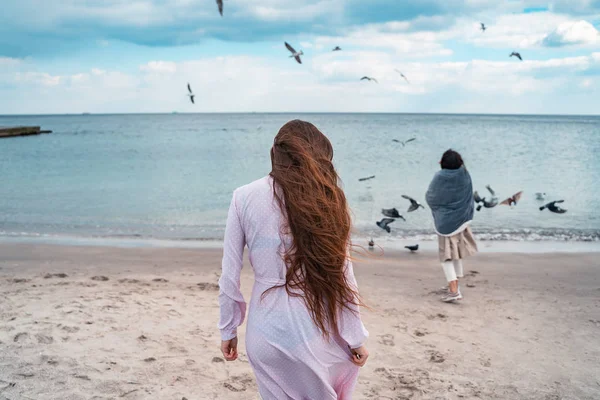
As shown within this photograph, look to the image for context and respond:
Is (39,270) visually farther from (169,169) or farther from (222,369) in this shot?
(169,169)

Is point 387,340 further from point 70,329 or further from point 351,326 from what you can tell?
point 351,326

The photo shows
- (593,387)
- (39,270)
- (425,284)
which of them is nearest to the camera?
(593,387)

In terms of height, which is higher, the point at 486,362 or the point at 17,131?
the point at 17,131

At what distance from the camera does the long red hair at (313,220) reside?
199 cm

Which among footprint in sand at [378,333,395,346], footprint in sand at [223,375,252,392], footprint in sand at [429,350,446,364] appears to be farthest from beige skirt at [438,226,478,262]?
footprint in sand at [223,375,252,392]

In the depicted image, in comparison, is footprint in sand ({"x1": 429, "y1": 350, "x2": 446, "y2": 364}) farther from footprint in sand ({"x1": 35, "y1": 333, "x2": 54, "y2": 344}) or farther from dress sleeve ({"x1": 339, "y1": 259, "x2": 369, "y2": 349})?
footprint in sand ({"x1": 35, "y1": 333, "x2": 54, "y2": 344})

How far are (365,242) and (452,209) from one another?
457cm

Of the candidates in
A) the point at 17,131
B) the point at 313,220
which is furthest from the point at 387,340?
the point at 17,131

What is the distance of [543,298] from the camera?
6656mm

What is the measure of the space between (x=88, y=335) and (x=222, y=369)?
137cm

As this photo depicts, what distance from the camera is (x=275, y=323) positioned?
206cm

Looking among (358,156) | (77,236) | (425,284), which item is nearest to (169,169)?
(358,156)

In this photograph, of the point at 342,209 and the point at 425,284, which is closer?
the point at 342,209

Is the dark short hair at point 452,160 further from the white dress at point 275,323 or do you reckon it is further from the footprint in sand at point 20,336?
the footprint in sand at point 20,336
